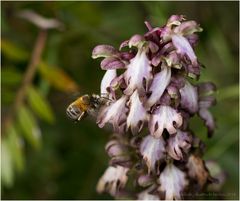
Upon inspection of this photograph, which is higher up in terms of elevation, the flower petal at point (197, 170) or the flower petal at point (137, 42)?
the flower petal at point (137, 42)

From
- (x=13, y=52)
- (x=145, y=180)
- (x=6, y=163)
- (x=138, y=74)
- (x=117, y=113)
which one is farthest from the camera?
(x=13, y=52)

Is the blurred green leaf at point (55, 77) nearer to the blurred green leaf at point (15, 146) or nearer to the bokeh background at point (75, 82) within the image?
the bokeh background at point (75, 82)

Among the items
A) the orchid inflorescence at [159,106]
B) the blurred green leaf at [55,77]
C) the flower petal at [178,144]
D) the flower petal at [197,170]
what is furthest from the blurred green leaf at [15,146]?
the flower petal at [178,144]

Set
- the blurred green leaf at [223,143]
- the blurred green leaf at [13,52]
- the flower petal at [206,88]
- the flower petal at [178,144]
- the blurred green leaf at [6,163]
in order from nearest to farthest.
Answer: the flower petal at [178,144], the flower petal at [206,88], the blurred green leaf at [6,163], the blurred green leaf at [13,52], the blurred green leaf at [223,143]

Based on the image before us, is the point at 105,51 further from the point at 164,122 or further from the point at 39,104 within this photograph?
the point at 39,104

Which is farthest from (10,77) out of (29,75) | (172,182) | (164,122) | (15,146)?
(164,122)

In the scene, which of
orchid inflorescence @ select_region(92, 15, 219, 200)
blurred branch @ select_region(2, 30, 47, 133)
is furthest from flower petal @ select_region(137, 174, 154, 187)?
blurred branch @ select_region(2, 30, 47, 133)

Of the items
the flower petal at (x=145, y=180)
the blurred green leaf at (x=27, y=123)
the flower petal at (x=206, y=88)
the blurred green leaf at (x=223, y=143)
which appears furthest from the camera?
the blurred green leaf at (x=223, y=143)

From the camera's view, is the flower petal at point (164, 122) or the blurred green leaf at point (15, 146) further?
the blurred green leaf at point (15, 146)
